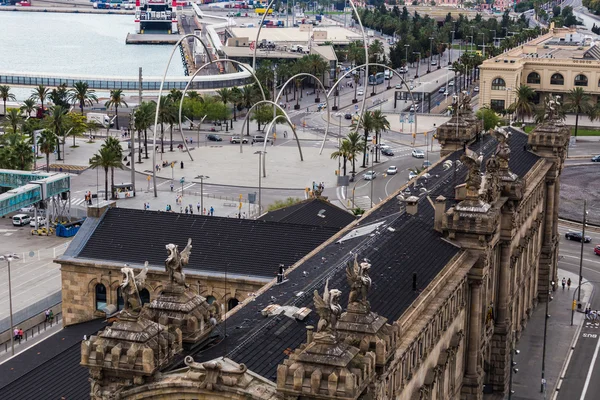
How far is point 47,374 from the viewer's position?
72688 mm

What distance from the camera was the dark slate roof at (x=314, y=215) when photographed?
10303cm

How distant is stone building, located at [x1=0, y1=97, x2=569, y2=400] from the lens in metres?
50.7

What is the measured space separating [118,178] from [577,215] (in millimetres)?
69102

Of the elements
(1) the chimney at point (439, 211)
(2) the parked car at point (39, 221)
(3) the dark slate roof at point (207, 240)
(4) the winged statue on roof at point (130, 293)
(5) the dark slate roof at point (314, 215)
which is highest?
(4) the winged statue on roof at point (130, 293)

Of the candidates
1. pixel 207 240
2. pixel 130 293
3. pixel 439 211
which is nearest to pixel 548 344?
pixel 439 211

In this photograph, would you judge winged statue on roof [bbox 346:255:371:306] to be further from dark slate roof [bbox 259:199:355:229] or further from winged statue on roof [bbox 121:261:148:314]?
dark slate roof [bbox 259:199:355:229]

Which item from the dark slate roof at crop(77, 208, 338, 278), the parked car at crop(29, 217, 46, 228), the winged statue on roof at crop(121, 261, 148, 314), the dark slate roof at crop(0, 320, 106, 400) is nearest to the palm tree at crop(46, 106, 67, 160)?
the parked car at crop(29, 217, 46, 228)

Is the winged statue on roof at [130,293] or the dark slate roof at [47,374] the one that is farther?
the dark slate roof at [47,374]

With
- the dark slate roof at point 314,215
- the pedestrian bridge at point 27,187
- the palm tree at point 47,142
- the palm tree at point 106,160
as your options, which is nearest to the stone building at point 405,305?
the dark slate roof at point 314,215

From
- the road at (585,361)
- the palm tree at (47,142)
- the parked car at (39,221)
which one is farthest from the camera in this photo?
the palm tree at (47,142)

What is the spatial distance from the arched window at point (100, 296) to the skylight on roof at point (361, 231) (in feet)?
65.4

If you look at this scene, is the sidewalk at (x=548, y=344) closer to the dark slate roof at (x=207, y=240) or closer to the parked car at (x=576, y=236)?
the dark slate roof at (x=207, y=240)

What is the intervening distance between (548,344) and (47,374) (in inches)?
1801

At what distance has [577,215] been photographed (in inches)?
6038
